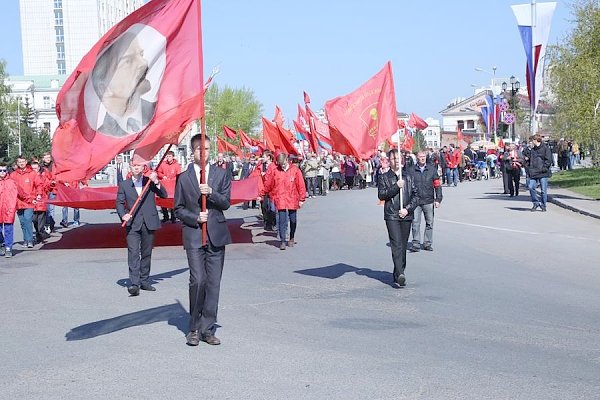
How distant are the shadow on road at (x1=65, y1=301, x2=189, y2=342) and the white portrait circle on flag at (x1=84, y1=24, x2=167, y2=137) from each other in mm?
2040

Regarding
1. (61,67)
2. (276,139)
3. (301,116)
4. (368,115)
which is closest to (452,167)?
(301,116)

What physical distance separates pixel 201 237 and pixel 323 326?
1.63 metres

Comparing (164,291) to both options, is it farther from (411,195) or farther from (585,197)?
(585,197)

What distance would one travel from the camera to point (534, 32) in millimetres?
26047

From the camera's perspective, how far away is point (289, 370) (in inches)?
263

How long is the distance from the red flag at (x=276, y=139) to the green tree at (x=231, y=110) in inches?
3193

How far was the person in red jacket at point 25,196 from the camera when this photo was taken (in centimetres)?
1731

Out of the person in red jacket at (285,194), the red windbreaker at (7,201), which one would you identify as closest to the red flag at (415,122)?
the person in red jacket at (285,194)

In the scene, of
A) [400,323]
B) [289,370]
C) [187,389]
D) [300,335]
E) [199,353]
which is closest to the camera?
[187,389]

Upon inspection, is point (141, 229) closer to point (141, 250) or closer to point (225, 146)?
point (141, 250)

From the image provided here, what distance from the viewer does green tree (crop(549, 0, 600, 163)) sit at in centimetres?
2662

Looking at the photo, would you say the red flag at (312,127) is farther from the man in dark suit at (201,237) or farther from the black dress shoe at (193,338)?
the black dress shoe at (193,338)

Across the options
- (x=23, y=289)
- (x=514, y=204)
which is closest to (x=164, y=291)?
(x=23, y=289)

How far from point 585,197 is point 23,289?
59.6 feet
